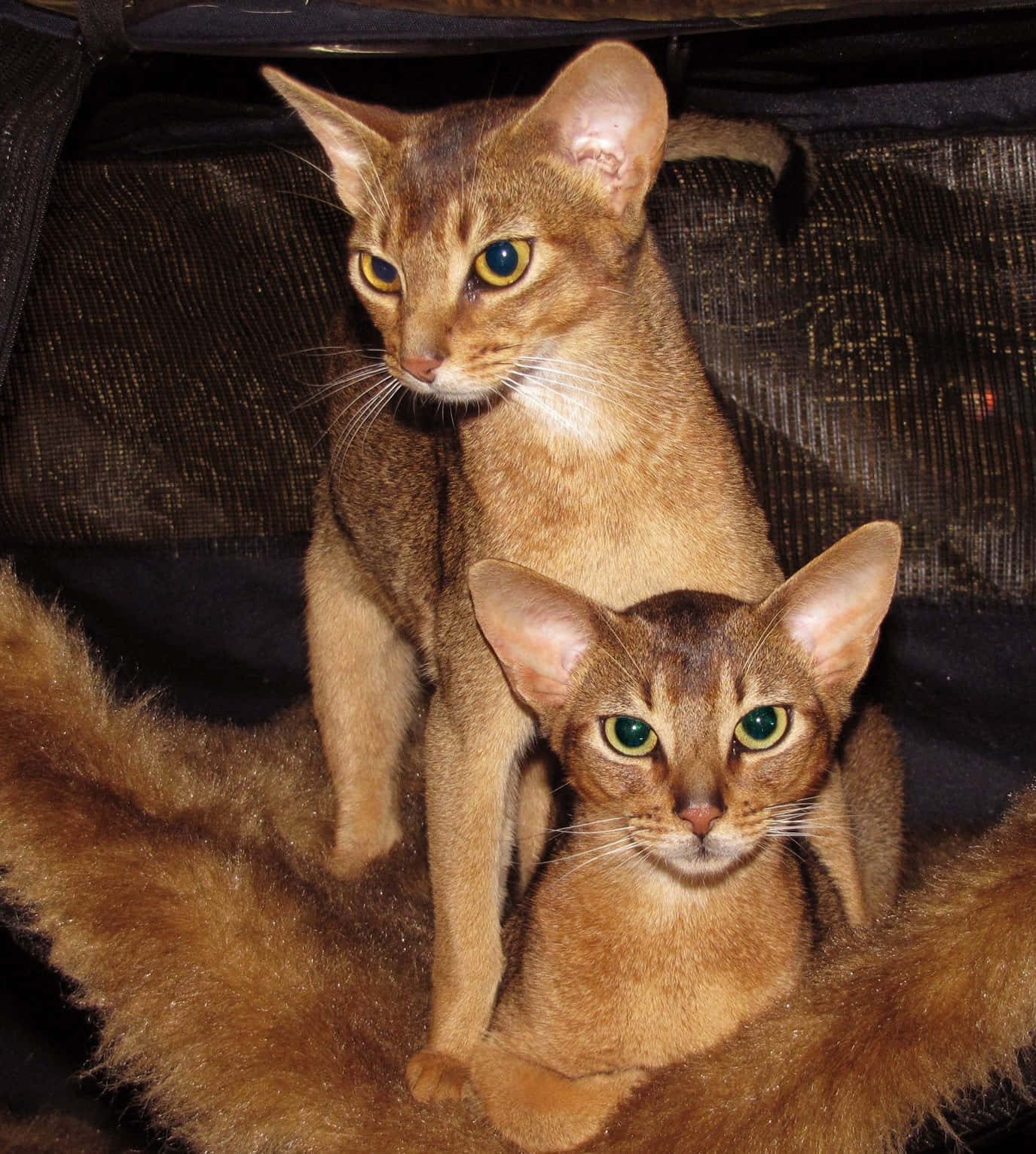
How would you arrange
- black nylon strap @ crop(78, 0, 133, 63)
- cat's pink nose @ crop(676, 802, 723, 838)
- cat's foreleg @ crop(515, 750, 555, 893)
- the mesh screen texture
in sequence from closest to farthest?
1. cat's pink nose @ crop(676, 802, 723, 838)
2. black nylon strap @ crop(78, 0, 133, 63)
3. cat's foreleg @ crop(515, 750, 555, 893)
4. the mesh screen texture

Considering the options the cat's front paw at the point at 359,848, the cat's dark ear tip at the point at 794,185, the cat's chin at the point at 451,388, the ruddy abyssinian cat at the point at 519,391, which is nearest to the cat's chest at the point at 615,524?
the ruddy abyssinian cat at the point at 519,391

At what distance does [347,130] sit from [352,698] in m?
0.85

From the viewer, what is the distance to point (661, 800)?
1.29 metres

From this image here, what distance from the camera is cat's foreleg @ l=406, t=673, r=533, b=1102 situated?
1553 millimetres

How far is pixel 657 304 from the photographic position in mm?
1566

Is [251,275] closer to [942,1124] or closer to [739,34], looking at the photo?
[739,34]

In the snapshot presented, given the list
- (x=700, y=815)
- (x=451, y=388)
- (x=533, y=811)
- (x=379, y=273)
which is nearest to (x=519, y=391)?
(x=451, y=388)

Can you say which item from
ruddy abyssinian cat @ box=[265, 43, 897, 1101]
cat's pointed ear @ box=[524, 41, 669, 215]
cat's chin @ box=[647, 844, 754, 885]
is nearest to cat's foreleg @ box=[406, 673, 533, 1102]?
ruddy abyssinian cat @ box=[265, 43, 897, 1101]

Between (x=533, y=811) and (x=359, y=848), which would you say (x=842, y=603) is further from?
(x=359, y=848)

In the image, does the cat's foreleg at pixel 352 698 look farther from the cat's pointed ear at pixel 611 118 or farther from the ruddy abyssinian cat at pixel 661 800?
the cat's pointed ear at pixel 611 118

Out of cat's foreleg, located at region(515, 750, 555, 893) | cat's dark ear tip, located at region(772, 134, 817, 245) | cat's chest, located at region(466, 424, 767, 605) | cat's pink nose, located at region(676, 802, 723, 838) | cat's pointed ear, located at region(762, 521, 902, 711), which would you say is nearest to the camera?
cat's pink nose, located at region(676, 802, 723, 838)

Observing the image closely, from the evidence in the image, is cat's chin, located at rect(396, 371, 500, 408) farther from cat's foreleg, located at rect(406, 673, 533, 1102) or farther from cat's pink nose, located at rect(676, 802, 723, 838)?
cat's pink nose, located at rect(676, 802, 723, 838)

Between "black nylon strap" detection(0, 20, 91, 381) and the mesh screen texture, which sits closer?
"black nylon strap" detection(0, 20, 91, 381)

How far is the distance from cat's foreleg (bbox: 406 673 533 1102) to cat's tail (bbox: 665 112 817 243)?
0.78 metres
